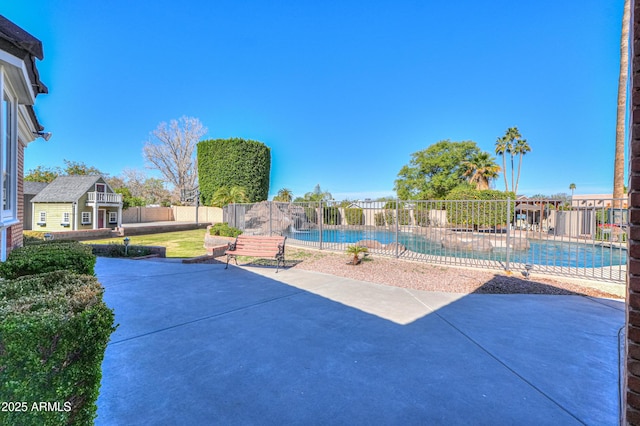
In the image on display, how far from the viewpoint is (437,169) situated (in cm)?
3766

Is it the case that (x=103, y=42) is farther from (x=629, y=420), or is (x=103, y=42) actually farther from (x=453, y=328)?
(x=629, y=420)

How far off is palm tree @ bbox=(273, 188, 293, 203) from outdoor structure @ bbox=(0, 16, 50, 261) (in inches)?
1190

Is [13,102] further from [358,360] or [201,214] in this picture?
[201,214]

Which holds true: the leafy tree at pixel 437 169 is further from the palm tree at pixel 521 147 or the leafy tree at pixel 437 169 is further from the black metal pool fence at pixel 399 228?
the black metal pool fence at pixel 399 228

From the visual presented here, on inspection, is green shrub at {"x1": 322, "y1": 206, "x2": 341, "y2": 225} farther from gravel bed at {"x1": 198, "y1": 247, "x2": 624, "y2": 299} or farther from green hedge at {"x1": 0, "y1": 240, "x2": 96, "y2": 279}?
green hedge at {"x1": 0, "y1": 240, "x2": 96, "y2": 279}

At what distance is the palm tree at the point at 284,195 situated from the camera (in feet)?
117

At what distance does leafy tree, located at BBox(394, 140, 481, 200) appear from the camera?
35.9 metres

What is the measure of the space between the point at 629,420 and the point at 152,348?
3.92 m

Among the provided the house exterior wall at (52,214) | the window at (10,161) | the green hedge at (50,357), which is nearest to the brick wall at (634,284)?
the green hedge at (50,357)

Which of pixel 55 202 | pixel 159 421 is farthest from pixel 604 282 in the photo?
pixel 55 202

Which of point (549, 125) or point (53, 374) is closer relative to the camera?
point (53, 374)

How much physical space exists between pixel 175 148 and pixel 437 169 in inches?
1347

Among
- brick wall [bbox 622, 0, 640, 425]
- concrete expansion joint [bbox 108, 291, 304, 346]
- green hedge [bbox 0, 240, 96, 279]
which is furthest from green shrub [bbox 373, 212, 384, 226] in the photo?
brick wall [bbox 622, 0, 640, 425]

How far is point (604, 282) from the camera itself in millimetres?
5930
